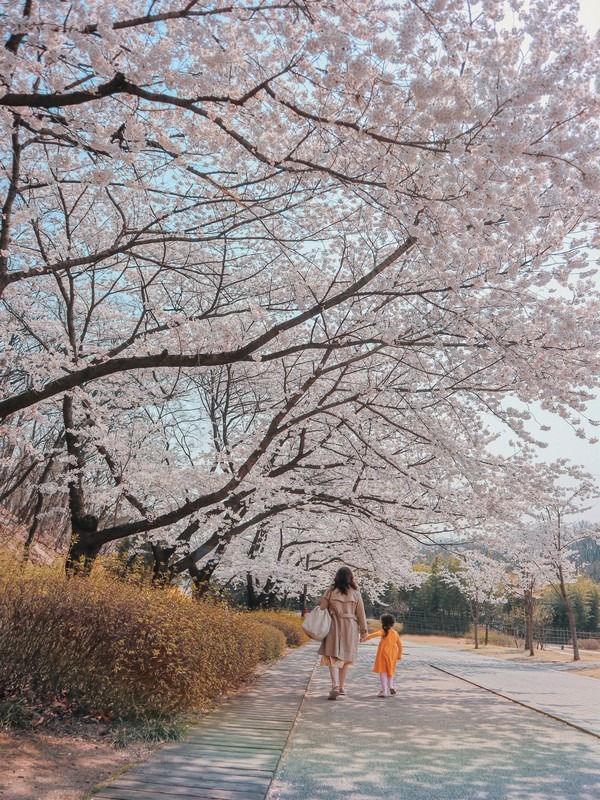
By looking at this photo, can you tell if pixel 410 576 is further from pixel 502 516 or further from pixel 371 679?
pixel 502 516

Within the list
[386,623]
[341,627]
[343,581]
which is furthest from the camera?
[386,623]

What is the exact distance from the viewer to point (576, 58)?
348 centimetres

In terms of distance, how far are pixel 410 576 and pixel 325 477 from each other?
39.3ft

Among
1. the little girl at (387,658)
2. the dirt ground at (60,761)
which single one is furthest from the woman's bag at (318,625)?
the dirt ground at (60,761)

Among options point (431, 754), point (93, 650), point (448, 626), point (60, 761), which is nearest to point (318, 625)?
point (431, 754)

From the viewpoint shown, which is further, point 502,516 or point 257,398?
point 257,398

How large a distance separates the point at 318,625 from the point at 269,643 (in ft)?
14.8

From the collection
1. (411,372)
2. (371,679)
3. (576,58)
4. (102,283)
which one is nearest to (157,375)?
(102,283)

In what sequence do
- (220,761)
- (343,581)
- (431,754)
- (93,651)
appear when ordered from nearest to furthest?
(220,761) → (431,754) → (93,651) → (343,581)

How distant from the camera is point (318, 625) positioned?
7.66m

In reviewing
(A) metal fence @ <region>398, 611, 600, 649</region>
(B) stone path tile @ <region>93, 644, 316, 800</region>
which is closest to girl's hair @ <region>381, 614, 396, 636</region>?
(B) stone path tile @ <region>93, 644, 316, 800</region>

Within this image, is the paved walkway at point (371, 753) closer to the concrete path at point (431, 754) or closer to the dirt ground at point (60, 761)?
the concrete path at point (431, 754)

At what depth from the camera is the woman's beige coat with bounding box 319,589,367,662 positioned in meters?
7.76

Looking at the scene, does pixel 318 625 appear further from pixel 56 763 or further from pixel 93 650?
pixel 56 763
